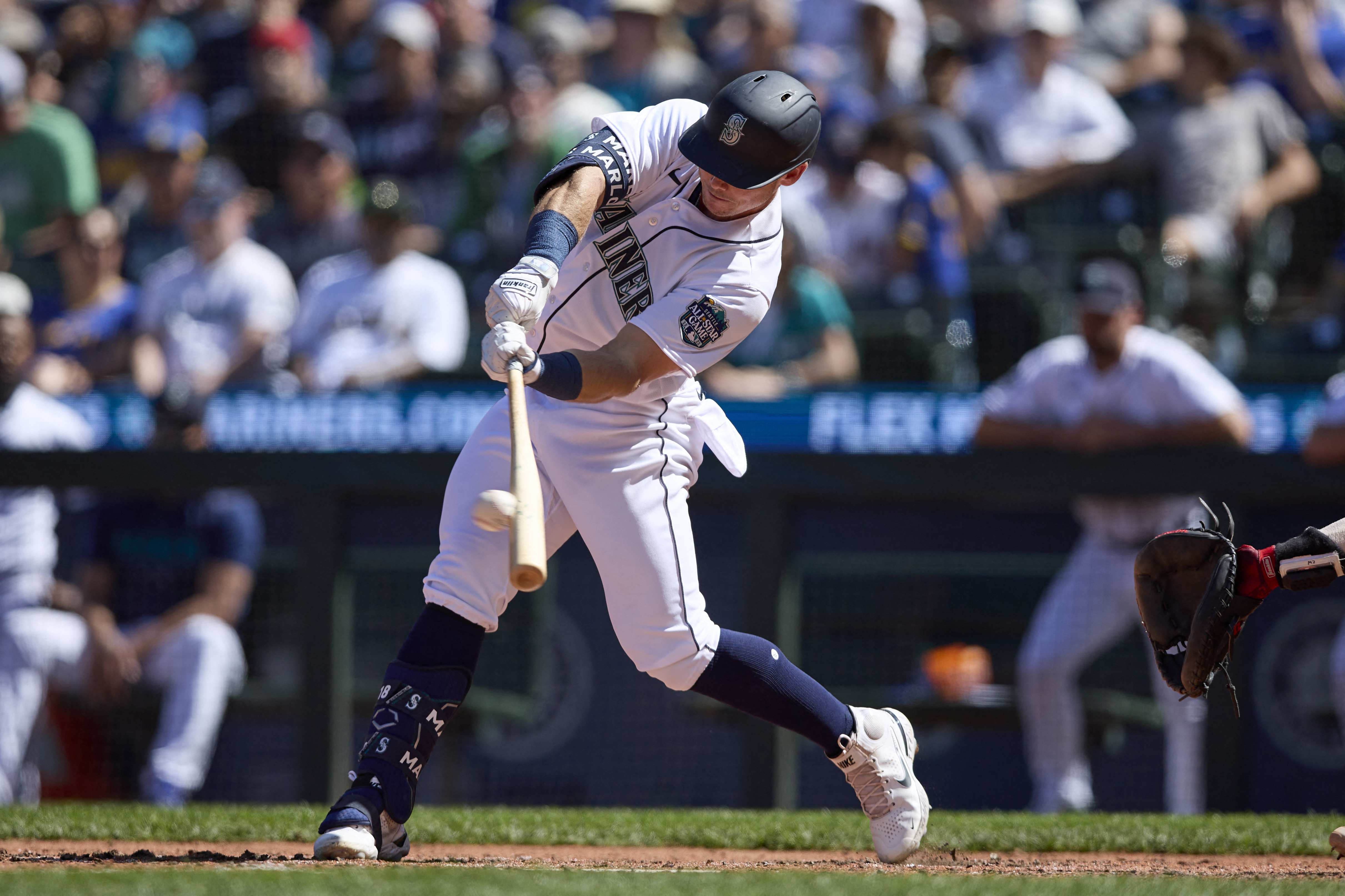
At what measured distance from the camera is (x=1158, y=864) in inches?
146

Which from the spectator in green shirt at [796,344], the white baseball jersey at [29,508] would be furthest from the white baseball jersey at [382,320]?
the spectator in green shirt at [796,344]

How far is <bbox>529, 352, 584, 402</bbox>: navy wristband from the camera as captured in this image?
3.10m

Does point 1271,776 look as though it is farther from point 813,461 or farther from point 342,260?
point 342,260

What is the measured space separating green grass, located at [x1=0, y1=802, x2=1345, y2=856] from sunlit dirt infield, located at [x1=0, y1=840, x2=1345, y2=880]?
44mm

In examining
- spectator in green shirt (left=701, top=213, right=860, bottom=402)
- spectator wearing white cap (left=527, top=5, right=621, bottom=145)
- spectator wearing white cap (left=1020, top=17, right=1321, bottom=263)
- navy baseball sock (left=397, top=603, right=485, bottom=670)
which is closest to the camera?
navy baseball sock (left=397, top=603, right=485, bottom=670)

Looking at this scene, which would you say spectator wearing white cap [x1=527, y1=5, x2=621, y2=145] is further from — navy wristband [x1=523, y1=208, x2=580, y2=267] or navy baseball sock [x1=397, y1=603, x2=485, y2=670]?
navy baseball sock [x1=397, y1=603, x2=485, y2=670]

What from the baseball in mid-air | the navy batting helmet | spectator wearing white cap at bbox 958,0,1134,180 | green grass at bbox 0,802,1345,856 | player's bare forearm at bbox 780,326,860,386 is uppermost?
spectator wearing white cap at bbox 958,0,1134,180

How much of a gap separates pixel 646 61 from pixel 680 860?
4.90m

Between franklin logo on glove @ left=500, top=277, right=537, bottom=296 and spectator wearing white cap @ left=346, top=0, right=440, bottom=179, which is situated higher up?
spectator wearing white cap @ left=346, top=0, right=440, bottom=179

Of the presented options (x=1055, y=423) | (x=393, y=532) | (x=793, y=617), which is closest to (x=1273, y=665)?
(x=1055, y=423)

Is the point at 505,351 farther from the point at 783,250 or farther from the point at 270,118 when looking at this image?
the point at 270,118

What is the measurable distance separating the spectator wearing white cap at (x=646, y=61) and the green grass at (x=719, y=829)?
4.07 m

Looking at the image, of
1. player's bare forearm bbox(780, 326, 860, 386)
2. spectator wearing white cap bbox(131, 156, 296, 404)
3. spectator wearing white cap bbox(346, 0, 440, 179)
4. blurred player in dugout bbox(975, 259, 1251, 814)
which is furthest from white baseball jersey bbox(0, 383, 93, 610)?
blurred player in dugout bbox(975, 259, 1251, 814)

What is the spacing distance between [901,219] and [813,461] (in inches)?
62.1
